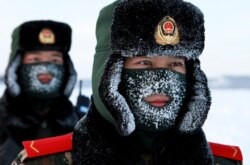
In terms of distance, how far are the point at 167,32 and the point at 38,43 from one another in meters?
2.34

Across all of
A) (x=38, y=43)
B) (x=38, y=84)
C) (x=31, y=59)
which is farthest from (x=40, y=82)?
(x=38, y=43)

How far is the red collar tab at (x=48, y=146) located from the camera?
2.14m

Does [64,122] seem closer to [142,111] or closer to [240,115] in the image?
[142,111]

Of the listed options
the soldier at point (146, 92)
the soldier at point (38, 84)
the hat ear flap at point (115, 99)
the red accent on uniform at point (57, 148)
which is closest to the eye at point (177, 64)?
the soldier at point (146, 92)

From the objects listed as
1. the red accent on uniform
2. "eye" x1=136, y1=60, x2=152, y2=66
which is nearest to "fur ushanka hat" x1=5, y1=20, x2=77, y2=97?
the red accent on uniform

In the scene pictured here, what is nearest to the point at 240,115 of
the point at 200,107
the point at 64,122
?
the point at 64,122

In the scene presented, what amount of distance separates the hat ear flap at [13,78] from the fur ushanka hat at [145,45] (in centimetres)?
215

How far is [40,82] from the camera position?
13.6 feet

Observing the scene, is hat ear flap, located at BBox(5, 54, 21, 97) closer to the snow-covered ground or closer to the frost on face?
the frost on face

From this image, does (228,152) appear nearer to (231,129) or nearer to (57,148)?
(57,148)

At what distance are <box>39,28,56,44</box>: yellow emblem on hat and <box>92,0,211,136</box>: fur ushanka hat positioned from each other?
2.16m

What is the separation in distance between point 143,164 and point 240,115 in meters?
12.0

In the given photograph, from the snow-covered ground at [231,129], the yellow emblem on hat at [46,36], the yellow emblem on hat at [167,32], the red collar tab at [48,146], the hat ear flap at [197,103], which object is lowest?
the snow-covered ground at [231,129]

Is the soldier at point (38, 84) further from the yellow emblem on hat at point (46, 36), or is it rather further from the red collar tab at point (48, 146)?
the red collar tab at point (48, 146)
